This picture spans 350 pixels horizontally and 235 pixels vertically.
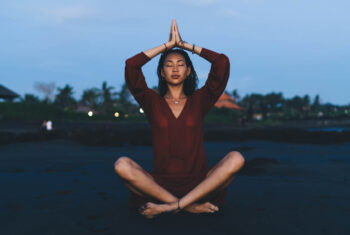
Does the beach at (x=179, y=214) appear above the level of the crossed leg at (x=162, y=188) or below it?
below

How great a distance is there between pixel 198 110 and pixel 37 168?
381 cm

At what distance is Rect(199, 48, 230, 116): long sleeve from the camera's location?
100 inches

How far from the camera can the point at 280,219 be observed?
239 cm

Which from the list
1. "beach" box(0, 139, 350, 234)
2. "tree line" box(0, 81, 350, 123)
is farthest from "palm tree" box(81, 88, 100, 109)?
"beach" box(0, 139, 350, 234)

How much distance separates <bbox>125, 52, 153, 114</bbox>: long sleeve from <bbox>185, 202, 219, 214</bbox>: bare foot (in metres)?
0.91

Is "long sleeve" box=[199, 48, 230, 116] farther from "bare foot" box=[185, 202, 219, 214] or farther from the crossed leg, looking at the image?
"bare foot" box=[185, 202, 219, 214]

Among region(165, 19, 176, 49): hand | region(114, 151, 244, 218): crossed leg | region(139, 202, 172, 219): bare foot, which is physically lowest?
region(139, 202, 172, 219): bare foot

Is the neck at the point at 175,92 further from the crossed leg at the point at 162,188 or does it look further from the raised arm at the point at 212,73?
the crossed leg at the point at 162,188

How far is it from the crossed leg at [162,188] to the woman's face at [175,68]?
81 cm

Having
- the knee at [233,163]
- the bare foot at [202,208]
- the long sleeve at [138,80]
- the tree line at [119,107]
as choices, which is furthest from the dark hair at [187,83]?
the tree line at [119,107]

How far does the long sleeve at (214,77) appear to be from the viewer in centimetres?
254

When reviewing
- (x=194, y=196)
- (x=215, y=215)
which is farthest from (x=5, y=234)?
(x=215, y=215)

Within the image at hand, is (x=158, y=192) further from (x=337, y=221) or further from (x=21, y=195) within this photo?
(x=21, y=195)

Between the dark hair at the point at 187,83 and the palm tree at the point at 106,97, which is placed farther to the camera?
the palm tree at the point at 106,97
